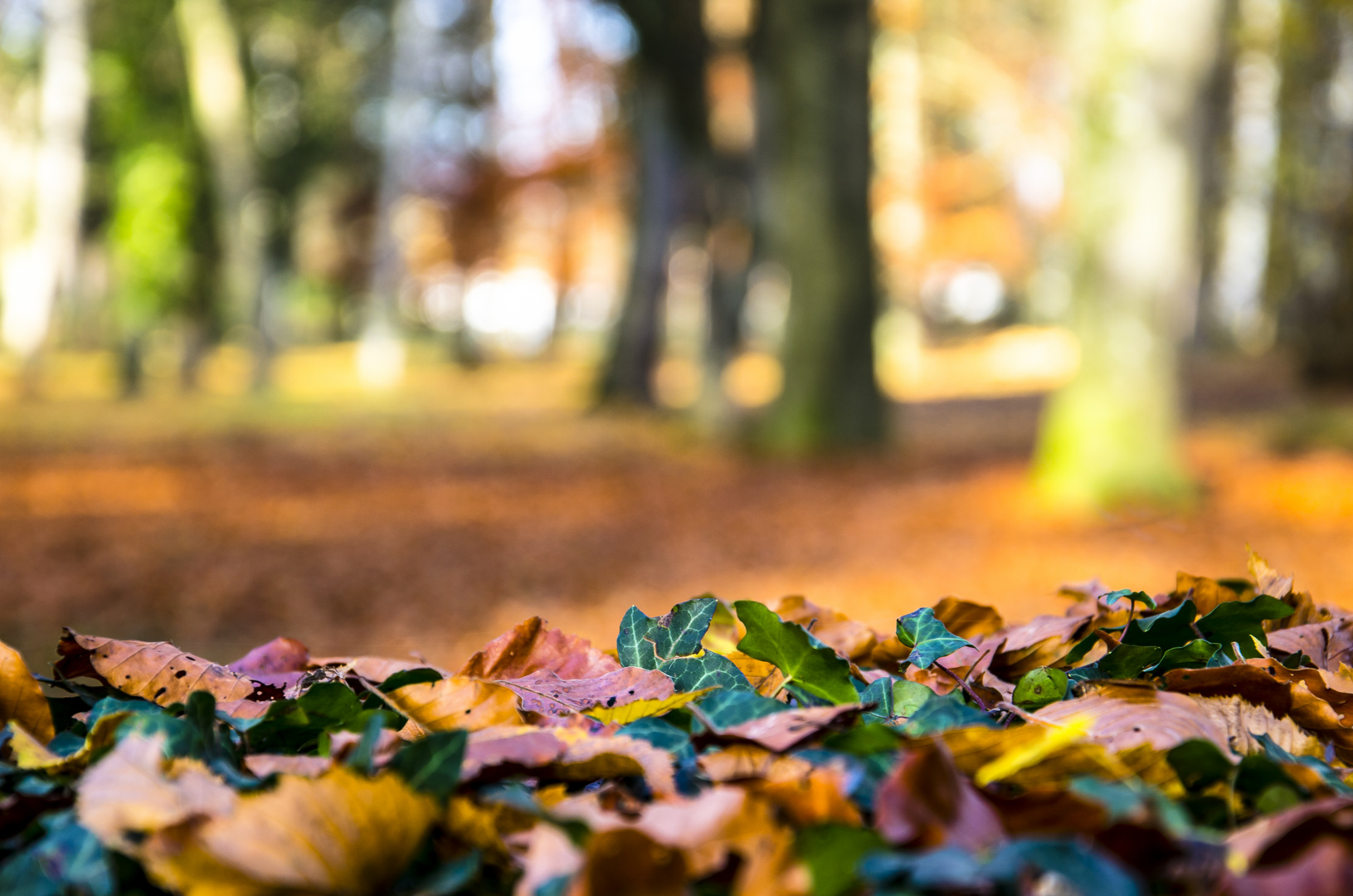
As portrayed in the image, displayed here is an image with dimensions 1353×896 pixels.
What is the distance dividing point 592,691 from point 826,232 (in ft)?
35.6

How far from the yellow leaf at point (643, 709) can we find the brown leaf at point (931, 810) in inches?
12.8

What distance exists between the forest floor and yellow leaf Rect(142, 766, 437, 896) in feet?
15.6

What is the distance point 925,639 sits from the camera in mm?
1272

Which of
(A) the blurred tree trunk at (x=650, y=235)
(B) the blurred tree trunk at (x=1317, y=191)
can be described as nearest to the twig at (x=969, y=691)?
(A) the blurred tree trunk at (x=650, y=235)

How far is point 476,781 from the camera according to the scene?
2.94 feet

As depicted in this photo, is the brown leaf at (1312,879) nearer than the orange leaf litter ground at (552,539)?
Yes

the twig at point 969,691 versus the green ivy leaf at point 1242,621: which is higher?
the green ivy leaf at point 1242,621

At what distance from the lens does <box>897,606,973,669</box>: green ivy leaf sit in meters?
1.24

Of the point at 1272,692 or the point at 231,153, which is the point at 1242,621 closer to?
the point at 1272,692

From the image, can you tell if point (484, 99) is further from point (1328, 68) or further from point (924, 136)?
point (1328, 68)

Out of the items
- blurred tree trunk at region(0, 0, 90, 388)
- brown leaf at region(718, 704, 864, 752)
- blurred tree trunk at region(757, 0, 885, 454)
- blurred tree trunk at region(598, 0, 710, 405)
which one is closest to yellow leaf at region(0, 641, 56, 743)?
brown leaf at region(718, 704, 864, 752)

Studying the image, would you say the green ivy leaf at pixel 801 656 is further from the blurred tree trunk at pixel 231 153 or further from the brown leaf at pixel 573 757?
the blurred tree trunk at pixel 231 153

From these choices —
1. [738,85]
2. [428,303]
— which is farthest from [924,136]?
[428,303]

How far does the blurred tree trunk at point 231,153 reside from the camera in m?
19.0
